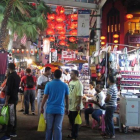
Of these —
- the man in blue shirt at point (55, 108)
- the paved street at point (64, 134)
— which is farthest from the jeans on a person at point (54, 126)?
the paved street at point (64, 134)


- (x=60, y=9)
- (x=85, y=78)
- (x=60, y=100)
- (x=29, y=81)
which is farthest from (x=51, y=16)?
(x=60, y=100)

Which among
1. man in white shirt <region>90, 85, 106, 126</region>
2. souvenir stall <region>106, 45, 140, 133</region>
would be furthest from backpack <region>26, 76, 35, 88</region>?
souvenir stall <region>106, 45, 140, 133</region>

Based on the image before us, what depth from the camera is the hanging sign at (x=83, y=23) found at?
16.7m

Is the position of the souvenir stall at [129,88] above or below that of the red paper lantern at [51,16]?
below

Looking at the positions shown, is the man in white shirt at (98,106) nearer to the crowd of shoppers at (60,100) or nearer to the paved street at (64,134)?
the crowd of shoppers at (60,100)

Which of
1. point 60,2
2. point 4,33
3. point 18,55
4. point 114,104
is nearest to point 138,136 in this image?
point 114,104

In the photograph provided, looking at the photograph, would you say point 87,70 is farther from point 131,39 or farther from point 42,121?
point 131,39

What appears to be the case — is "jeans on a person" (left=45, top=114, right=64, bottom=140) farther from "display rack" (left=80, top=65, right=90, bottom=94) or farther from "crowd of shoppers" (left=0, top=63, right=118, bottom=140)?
"display rack" (left=80, top=65, right=90, bottom=94)

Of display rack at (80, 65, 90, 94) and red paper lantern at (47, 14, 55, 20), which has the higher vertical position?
red paper lantern at (47, 14, 55, 20)

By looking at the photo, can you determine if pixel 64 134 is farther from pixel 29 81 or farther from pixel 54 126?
pixel 29 81

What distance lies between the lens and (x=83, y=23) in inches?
663

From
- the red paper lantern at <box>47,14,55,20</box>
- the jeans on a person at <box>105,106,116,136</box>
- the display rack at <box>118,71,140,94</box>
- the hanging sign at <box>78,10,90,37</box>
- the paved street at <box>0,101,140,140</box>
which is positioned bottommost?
the paved street at <box>0,101,140,140</box>

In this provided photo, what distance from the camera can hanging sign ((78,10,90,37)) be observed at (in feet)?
54.7

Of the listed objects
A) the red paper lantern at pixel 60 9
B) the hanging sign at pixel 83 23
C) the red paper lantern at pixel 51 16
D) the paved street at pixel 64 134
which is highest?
the red paper lantern at pixel 60 9
